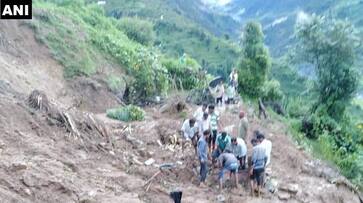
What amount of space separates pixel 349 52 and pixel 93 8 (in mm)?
13567

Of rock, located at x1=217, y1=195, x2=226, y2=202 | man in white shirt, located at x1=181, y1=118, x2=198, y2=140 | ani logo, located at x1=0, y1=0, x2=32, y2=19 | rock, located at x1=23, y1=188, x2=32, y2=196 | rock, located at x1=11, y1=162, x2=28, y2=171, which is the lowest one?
rock, located at x1=217, y1=195, x2=226, y2=202

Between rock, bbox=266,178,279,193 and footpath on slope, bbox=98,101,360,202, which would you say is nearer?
footpath on slope, bbox=98,101,360,202

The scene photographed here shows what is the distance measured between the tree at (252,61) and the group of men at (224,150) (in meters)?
11.9

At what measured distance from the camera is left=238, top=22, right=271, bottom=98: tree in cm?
2445

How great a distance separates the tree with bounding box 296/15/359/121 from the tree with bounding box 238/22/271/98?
1639 millimetres

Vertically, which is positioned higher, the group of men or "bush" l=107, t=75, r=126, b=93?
the group of men

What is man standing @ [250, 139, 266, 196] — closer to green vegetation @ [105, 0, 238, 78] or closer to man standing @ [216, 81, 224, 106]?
man standing @ [216, 81, 224, 106]

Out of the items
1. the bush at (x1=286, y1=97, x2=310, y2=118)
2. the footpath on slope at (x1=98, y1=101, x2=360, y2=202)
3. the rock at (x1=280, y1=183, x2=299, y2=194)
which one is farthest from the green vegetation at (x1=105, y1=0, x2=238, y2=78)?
the rock at (x1=280, y1=183, x2=299, y2=194)

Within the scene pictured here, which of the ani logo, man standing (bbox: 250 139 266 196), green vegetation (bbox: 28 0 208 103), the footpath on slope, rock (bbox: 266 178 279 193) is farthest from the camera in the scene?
green vegetation (bbox: 28 0 208 103)

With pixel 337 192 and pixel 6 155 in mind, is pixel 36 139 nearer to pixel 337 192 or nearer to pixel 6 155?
pixel 6 155

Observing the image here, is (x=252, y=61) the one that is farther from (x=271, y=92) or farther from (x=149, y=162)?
(x=149, y=162)

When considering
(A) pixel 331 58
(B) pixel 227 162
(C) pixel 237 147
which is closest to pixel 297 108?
(A) pixel 331 58

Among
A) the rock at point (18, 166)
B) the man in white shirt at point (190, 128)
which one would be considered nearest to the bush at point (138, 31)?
the man in white shirt at point (190, 128)

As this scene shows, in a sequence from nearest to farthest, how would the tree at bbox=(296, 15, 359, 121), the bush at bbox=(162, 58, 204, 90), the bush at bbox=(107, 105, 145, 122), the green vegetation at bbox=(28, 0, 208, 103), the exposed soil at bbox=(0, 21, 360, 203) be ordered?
the exposed soil at bbox=(0, 21, 360, 203)
the bush at bbox=(107, 105, 145, 122)
the green vegetation at bbox=(28, 0, 208, 103)
the tree at bbox=(296, 15, 359, 121)
the bush at bbox=(162, 58, 204, 90)
